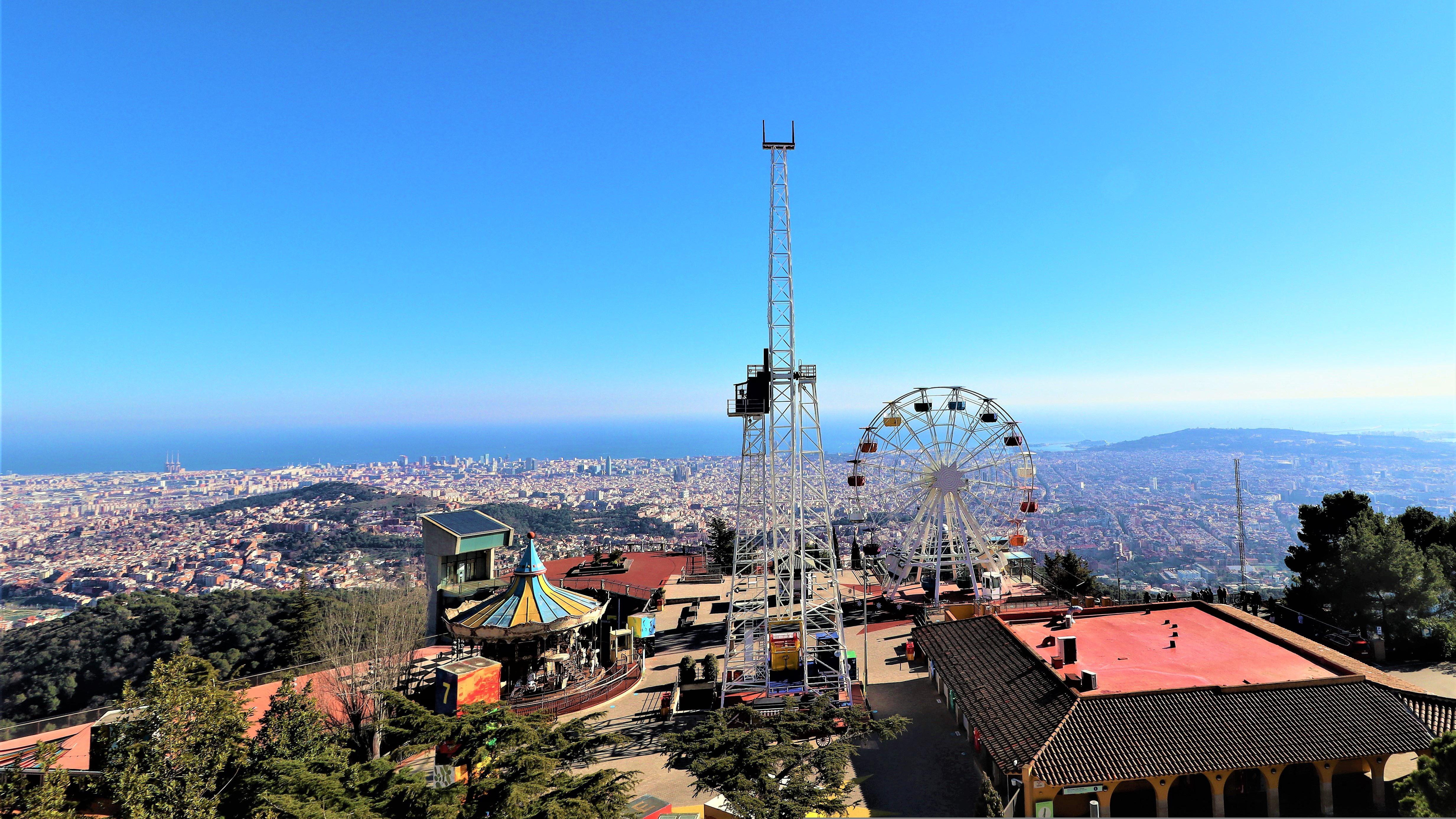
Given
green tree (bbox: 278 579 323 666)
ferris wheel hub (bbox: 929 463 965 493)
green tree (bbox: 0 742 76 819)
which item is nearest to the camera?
green tree (bbox: 0 742 76 819)

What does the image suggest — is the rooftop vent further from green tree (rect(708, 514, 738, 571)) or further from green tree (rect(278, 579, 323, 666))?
green tree (rect(278, 579, 323, 666))

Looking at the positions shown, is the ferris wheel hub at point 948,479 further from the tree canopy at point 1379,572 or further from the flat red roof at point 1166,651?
the tree canopy at point 1379,572

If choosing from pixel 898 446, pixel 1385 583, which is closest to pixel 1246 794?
pixel 1385 583

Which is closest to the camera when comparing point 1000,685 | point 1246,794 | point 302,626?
point 1246,794

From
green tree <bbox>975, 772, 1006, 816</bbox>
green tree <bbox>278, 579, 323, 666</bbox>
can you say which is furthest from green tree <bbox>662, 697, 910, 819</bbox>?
green tree <bbox>278, 579, 323, 666</bbox>

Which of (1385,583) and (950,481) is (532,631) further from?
(1385,583)

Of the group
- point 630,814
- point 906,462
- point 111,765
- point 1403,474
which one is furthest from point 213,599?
point 1403,474

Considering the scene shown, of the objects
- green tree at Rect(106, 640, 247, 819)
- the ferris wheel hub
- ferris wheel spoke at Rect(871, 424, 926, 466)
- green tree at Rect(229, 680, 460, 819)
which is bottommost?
green tree at Rect(229, 680, 460, 819)
